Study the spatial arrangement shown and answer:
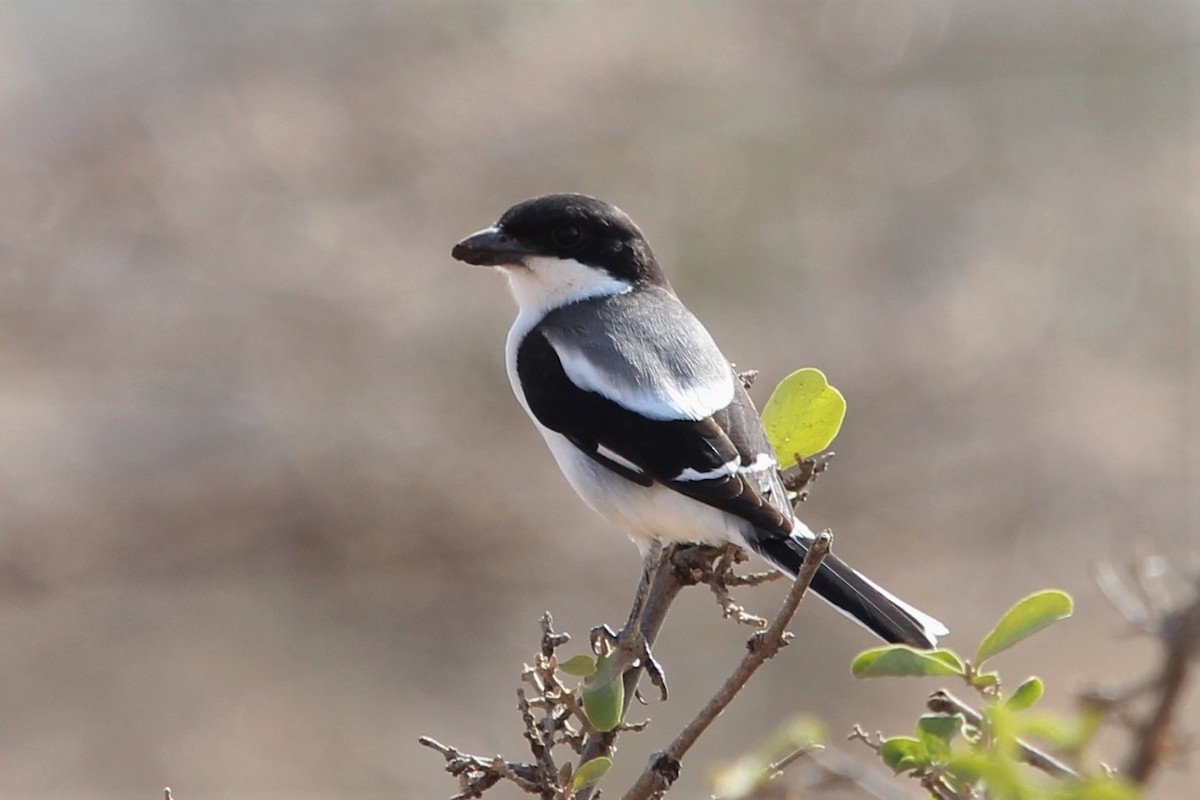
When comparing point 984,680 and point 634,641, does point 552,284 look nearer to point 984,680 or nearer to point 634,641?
point 634,641

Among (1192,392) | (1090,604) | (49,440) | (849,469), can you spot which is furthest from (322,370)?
(1192,392)

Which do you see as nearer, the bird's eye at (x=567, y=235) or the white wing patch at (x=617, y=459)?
the white wing patch at (x=617, y=459)

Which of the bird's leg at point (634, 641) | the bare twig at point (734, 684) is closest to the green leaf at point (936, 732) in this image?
the bare twig at point (734, 684)

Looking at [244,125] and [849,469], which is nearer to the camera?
[849,469]

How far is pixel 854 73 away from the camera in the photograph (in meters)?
12.2

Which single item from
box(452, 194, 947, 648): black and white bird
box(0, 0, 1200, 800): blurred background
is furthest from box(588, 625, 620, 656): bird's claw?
box(0, 0, 1200, 800): blurred background

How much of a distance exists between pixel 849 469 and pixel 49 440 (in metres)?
4.96

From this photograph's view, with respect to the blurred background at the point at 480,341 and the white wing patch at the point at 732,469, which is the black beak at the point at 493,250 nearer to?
the white wing patch at the point at 732,469

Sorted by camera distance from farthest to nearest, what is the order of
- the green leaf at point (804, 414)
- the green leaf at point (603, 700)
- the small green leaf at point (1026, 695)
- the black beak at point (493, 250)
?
the black beak at point (493, 250) < the green leaf at point (804, 414) < the green leaf at point (603, 700) < the small green leaf at point (1026, 695)

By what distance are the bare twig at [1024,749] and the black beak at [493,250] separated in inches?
99.6

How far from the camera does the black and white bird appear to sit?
9.78 ft

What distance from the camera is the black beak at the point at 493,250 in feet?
12.6

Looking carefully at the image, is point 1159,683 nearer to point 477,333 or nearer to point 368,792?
point 368,792

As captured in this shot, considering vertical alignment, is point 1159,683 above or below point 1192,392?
below
